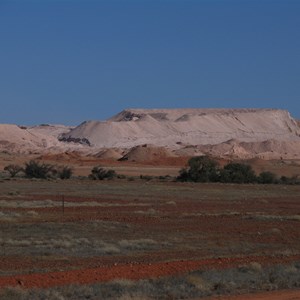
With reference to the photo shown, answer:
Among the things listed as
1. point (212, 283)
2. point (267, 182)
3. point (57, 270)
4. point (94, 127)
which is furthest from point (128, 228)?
point (94, 127)

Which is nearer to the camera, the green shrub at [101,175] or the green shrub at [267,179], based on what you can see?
the green shrub at [101,175]

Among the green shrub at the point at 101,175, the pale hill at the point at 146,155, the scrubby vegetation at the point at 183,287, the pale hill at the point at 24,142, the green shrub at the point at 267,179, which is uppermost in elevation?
the pale hill at the point at 24,142

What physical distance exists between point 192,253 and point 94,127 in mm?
168520

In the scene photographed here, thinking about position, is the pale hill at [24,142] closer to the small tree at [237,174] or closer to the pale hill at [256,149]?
the pale hill at [256,149]

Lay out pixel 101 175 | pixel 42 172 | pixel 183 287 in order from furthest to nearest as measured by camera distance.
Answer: pixel 42 172 → pixel 101 175 → pixel 183 287

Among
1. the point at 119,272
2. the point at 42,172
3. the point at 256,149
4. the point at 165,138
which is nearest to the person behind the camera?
the point at 119,272

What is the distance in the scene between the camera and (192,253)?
22.3 meters

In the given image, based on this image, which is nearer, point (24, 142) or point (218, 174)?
point (218, 174)

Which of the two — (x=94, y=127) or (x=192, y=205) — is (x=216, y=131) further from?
(x=192, y=205)

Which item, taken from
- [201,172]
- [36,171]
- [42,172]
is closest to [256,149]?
[201,172]

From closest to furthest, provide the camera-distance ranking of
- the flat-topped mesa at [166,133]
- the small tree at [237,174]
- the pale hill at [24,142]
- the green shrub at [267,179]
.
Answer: the small tree at [237,174], the green shrub at [267,179], the pale hill at [24,142], the flat-topped mesa at [166,133]

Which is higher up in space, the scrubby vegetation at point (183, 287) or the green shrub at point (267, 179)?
the green shrub at point (267, 179)

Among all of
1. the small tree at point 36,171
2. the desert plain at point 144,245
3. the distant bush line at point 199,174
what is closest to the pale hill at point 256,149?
the distant bush line at point 199,174

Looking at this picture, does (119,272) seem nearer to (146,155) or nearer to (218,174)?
(218,174)
